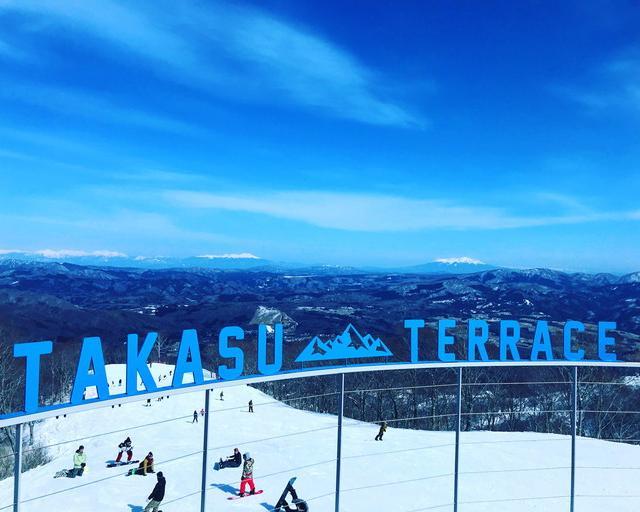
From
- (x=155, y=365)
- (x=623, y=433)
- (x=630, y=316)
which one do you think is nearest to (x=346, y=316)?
(x=630, y=316)

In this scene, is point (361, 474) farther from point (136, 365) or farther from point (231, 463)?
point (136, 365)

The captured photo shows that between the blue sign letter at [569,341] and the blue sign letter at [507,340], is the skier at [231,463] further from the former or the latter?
the blue sign letter at [569,341]

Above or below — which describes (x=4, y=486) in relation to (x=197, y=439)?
below

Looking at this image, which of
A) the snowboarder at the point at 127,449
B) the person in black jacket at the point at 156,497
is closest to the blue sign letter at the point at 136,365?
the person in black jacket at the point at 156,497

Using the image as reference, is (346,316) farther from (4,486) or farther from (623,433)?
(4,486)

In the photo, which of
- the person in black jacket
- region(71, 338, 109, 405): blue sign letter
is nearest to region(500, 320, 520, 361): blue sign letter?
region(71, 338, 109, 405): blue sign letter
